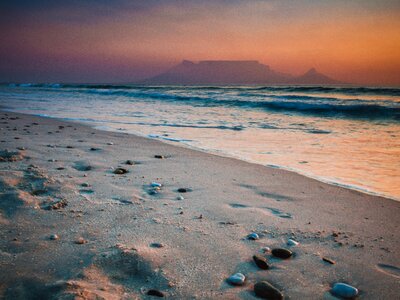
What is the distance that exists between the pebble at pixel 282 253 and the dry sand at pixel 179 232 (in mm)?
58

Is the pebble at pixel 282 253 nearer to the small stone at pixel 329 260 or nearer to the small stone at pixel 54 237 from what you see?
the small stone at pixel 329 260

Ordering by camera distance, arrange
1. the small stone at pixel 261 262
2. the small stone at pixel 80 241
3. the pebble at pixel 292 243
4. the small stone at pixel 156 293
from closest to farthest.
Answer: the small stone at pixel 156 293 < the small stone at pixel 261 262 < the small stone at pixel 80 241 < the pebble at pixel 292 243

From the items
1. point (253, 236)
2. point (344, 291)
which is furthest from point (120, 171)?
point (344, 291)

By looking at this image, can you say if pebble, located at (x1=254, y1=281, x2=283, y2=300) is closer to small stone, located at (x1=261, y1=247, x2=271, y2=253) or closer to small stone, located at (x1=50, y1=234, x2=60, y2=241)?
small stone, located at (x1=261, y1=247, x2=271, y2=253)

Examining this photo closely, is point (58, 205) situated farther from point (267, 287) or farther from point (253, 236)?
point (267, 287)

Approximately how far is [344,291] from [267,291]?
0.46 m

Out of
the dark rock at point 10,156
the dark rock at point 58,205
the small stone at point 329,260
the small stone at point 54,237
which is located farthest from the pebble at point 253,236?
the dark rock at point 10,156

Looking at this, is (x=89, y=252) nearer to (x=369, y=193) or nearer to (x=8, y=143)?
(x=369, y=193)

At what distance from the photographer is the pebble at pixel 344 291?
1648mm

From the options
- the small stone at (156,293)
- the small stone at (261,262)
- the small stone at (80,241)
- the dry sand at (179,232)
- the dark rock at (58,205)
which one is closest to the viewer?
the small stone at (156,293)

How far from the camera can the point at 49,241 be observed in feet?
6.57

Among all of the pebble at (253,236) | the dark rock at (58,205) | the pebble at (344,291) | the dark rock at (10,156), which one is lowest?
the pebble at (344,291)

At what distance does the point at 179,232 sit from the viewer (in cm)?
227

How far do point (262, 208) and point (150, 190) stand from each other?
1210 mm
